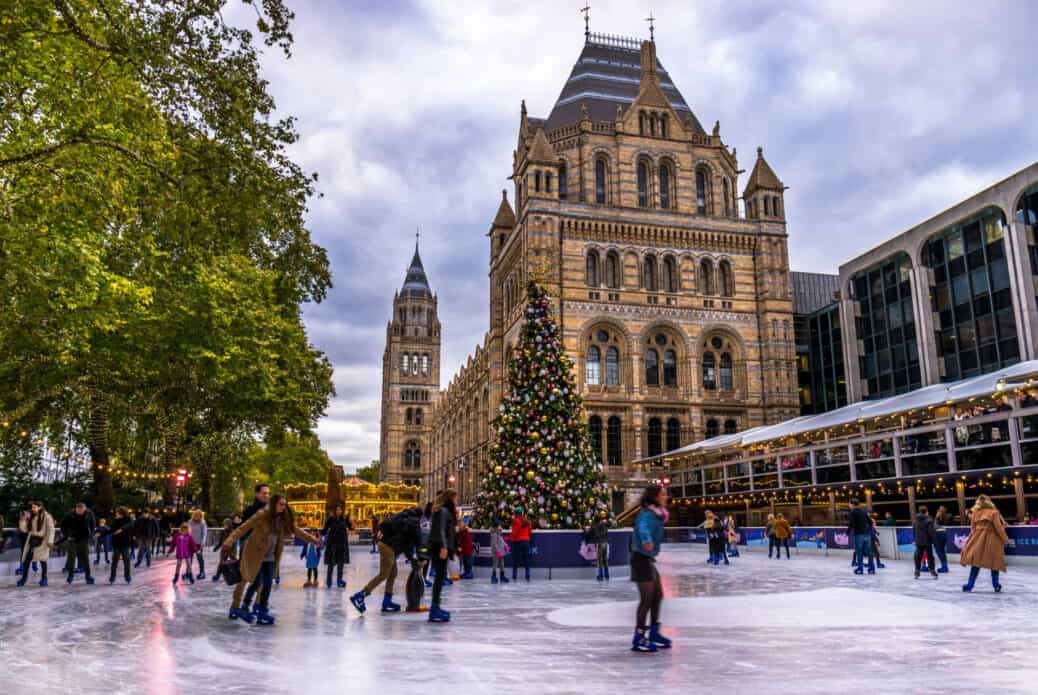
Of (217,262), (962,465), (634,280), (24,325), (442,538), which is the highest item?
(634,280)

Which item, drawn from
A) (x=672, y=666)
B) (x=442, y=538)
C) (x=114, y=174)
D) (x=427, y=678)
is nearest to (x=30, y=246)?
(x=114, y=174)

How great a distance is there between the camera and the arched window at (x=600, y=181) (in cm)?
4900

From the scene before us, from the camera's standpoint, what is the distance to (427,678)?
609 centimetres

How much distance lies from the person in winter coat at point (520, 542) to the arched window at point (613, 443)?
27.8 m

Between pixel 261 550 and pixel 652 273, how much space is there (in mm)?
40533

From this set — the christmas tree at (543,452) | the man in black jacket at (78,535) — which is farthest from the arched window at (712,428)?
the man in black jacket at (78,535)

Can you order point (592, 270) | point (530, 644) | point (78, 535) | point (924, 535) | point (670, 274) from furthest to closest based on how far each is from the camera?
point (670, 274)
point (592, 270)
point (924, 535)
point (78, 535)
point (530, 644)

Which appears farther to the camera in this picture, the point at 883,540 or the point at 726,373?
the point at 726,373

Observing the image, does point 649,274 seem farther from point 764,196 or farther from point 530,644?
point 530,644

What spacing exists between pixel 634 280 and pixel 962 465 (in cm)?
2315

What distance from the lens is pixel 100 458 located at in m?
24.7

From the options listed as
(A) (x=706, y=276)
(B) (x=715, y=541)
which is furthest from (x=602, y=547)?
(A) (x=706, y=276)

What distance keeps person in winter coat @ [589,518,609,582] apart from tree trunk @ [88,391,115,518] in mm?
16105

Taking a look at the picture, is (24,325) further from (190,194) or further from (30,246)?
(190,194)
